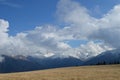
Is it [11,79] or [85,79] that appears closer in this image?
[85,79]

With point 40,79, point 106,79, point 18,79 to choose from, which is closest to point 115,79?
point 106,79

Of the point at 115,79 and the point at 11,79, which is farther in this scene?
the point at 11,79

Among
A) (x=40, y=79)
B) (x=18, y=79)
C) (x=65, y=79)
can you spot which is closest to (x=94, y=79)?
(x=65, y=79)

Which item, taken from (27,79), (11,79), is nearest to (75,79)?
(27,79)

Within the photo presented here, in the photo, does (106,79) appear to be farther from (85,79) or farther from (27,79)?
(27,79)

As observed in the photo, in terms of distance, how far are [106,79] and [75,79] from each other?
5114 mm

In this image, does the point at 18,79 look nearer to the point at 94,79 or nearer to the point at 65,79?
the point at 65,79

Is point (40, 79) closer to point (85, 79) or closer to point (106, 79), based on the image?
point (85, 79)

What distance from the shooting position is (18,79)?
4875 centimetres

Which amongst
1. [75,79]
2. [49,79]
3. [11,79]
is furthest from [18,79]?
[75,79]

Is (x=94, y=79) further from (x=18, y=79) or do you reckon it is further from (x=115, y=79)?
(x=18, y=79)

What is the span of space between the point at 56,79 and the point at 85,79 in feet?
16.6

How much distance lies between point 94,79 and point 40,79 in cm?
917

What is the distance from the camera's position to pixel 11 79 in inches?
1954
